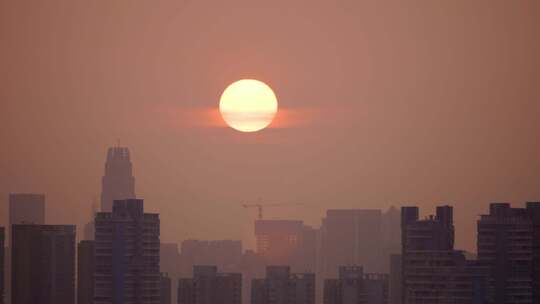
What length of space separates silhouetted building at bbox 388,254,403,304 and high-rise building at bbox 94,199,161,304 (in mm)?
19720

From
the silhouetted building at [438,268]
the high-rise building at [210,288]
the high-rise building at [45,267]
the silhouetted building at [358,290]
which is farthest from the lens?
the high-rise building at [45,267]

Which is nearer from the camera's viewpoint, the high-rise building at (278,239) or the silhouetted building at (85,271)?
the silhouetted building at (85,271)

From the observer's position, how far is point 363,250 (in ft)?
604

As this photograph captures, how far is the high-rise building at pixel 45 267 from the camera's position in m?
148

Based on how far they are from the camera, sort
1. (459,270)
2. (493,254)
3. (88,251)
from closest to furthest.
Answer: (459,270) < (493,254) < (88,251)

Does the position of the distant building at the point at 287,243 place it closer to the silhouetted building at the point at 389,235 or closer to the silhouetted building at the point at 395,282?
the silhouetted building at the point at 389,235

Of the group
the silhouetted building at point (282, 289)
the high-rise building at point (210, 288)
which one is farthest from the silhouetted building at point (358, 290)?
the high-rise building at point (210, 288)

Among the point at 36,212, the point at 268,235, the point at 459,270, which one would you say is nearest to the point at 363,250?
the point at 268,235

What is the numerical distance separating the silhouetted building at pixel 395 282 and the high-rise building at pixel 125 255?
64.7 ft

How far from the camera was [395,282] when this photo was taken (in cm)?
13862

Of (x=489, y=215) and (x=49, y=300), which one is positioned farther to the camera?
(x=49, y=300)

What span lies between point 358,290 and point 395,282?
4.20m

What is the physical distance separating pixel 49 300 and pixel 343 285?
26.2 meters

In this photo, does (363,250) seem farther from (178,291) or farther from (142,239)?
(142,239)
